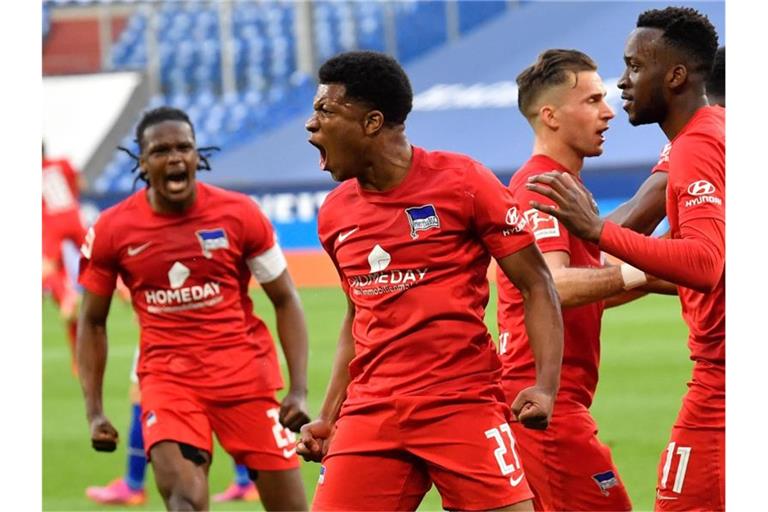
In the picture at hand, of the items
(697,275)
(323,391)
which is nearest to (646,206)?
(697,275)

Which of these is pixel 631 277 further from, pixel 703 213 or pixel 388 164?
pixel 388 164

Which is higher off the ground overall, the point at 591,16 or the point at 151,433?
the point at 591,16

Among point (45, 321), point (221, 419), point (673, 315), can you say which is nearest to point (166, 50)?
point (45, 321)

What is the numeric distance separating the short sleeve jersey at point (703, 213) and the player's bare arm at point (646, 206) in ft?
1.26

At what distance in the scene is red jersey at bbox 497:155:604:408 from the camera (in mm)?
5113

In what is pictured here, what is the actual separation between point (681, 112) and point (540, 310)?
0.92m

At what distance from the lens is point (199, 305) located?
6.50 meters

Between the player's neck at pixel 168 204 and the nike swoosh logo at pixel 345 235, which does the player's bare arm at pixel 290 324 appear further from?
the nike swoosh logo at pixel 345 235

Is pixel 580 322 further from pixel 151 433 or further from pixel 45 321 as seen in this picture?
pixel 45 321

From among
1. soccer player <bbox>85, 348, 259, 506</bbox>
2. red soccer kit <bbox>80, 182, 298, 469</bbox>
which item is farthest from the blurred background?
red soccer kit <bbox>80, 182, 298, 469</bbox>

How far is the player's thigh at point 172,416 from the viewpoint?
20.3 feet

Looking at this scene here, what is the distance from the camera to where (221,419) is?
6.43 m
